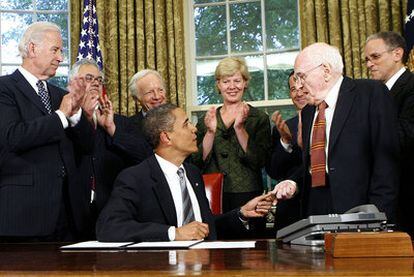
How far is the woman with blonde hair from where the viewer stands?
405cm

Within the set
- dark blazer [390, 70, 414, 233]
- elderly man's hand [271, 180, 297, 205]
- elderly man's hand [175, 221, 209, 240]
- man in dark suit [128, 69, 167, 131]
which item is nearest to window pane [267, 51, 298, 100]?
man in dark suit [128, 69, 167, 131]

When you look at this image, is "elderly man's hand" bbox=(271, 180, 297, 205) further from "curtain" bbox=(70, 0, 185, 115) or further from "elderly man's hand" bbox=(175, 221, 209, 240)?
"curtain" bbox=(70, 0, 185, 115)

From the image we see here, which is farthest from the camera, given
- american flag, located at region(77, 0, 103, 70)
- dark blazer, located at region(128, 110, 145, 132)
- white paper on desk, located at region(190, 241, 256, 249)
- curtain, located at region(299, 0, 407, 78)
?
american flag, located at region(77, 0, 103, 70)

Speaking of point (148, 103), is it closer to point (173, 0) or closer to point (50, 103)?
point (50, 103)

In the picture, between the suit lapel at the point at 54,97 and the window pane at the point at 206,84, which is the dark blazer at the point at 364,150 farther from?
the window pane at the point at 206,84

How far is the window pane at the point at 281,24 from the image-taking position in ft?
19.4

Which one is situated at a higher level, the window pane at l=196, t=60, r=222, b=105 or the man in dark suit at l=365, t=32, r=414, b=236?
the window pane at l=196, t=60, r=222, b=105

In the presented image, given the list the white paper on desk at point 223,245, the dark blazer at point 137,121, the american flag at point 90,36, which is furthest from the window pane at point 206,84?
the white paper on desk at point 223,245

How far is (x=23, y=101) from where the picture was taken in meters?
3.38

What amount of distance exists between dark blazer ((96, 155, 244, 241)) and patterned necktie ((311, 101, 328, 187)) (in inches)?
16.9

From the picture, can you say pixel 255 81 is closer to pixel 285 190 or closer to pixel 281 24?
pixel 281 24

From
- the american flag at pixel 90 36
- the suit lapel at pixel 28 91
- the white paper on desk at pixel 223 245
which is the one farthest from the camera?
the american flag at pixel 90 36

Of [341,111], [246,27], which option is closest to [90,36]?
[246,27]

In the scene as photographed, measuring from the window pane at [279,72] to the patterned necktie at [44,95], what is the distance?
9.14 ft
